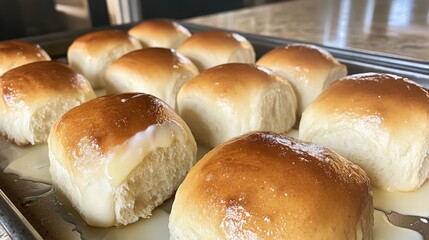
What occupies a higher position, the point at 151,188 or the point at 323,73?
the point at 323,73

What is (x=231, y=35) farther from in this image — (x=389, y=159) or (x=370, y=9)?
(x=370, y=9)

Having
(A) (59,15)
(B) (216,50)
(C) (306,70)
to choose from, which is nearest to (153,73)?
(B) (216,50)

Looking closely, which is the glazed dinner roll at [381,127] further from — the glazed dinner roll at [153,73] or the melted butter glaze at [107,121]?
the glazed dinner roll at [153,73]

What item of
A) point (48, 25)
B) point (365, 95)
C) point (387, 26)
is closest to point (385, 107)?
point (365, 95)

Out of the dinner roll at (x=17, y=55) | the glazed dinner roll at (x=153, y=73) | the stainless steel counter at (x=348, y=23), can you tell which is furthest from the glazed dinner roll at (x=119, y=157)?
the stainless steel counter at (x=348, y=23)

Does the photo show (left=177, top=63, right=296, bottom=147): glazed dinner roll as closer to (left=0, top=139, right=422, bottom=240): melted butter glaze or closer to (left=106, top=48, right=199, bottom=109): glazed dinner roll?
(left=106, top=48, right=199, bottom=109): glazed dinner roll

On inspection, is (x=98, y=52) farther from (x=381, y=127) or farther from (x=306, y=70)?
(x=381, y=127)
